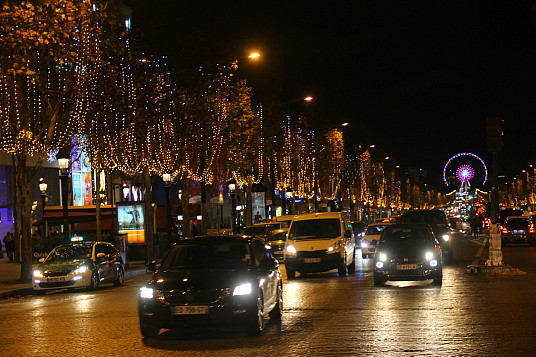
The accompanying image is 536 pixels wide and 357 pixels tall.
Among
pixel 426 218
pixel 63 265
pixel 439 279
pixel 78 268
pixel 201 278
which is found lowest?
pixel 439 279

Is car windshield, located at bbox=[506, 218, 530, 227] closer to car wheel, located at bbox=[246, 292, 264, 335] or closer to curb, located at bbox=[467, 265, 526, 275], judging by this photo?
curb, located at bbox=[467, 265, 526, 275]

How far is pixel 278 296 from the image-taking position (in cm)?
1534

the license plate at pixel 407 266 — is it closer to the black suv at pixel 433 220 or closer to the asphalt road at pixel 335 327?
the asphalt road at pixel 335 327

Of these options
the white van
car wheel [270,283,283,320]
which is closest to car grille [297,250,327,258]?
the white van

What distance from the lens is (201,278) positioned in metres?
13.2

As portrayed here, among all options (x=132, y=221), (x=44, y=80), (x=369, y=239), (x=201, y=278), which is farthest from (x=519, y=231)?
(x=201, y=278)

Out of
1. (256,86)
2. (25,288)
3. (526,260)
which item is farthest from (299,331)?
(256,86)

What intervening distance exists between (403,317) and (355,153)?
257 feet

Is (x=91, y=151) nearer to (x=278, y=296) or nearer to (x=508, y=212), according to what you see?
(x=278, y=296)

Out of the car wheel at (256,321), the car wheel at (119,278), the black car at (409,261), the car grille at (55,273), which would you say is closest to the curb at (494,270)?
the black car at (409,261)

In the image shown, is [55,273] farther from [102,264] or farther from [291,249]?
[291,249]

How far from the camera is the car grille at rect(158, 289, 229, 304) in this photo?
12.8 m

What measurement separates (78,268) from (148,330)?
45.3 feet

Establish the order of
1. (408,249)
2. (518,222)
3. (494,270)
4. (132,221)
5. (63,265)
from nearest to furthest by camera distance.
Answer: (408,249)
(494,270)
(63,265)
(132,221)
(518,222)
